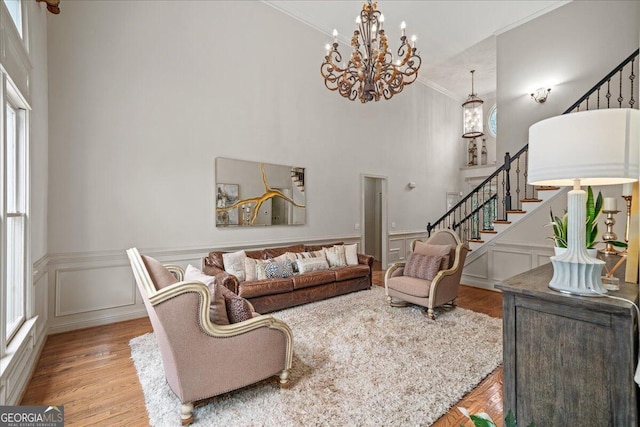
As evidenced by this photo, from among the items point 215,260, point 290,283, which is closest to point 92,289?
point 215,260

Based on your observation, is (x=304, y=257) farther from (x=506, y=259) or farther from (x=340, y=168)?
(x=506, y=259)

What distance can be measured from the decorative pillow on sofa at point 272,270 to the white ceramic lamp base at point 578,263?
317 centimetres

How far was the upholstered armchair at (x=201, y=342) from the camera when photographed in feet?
5.55

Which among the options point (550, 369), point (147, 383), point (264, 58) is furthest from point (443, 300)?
point (264, 58)

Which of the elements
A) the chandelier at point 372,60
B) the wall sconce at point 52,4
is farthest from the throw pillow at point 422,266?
the wall sconce at point 52,4

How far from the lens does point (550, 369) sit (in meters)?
1.31

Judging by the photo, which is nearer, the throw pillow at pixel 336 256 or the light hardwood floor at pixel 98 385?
the light hardwood floor at pixel 98 385

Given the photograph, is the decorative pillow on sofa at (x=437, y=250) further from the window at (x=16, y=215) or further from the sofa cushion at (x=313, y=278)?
the window at (x=16, y=215)

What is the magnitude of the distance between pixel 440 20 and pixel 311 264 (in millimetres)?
4865

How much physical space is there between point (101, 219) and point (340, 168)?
154 inches

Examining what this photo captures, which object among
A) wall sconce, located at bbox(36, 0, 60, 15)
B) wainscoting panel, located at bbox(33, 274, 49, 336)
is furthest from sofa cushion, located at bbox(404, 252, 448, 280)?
wall sconce, located at bbox(36, 0, 60, 15)

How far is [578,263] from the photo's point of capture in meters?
1.27

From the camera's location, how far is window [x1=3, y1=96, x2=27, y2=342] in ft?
7.11

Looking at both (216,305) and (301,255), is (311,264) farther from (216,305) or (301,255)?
(216,305)
